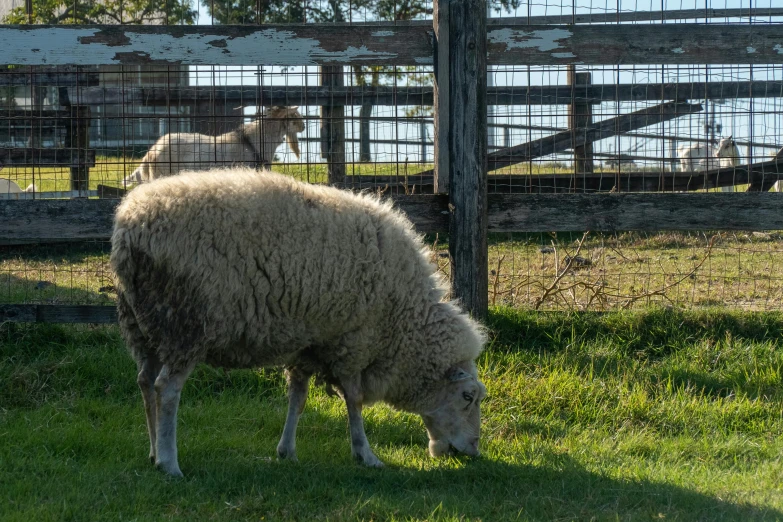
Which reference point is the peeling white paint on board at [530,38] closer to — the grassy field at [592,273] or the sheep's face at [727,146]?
the grassy field at [592,273]

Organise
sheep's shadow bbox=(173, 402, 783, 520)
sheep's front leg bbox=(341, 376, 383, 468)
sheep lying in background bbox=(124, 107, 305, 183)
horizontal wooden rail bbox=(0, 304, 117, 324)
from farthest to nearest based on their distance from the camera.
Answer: sheep lying in background bbox=(124, 107, 305, 183) < horizontal wooden rail bbox=(0, 304, 117, 324) < sheep's front leg bbox=(341, 376, 383, 468) < sheep's shadow bbox=(173, 402, 783, 520)

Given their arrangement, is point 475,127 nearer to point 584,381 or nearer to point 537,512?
point 584,381

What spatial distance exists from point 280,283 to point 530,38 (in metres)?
2.86

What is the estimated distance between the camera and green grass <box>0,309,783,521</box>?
3953 millimetres

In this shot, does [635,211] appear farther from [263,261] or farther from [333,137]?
[333,137]

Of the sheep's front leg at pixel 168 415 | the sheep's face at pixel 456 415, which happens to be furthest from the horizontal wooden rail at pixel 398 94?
the sheep's front leg at pixel 168 415

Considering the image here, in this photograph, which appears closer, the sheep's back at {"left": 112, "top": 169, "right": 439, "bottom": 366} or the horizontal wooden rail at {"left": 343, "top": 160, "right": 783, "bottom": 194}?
the sheep's back at {"left": 112, "top": 169, "right": 439, "bottom": 366}

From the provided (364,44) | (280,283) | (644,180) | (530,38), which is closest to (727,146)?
(644,180)

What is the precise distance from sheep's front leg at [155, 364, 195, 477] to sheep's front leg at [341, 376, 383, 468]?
3.11 feet

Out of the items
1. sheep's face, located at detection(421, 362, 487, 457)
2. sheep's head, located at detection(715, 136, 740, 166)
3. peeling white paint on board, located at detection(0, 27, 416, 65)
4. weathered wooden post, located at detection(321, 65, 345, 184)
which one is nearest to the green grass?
sheep's face, located at detection(421, 362, 487, 457)

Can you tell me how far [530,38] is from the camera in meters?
6.07

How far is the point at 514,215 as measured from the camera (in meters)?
6.19

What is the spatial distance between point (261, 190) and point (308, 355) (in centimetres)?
99

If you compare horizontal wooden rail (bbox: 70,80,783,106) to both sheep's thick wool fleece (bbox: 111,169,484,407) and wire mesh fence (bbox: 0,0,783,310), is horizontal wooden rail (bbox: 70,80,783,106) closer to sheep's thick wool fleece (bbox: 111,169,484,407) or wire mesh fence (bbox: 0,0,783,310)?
wire mesh fence (bbox: 0,0,783,310)
